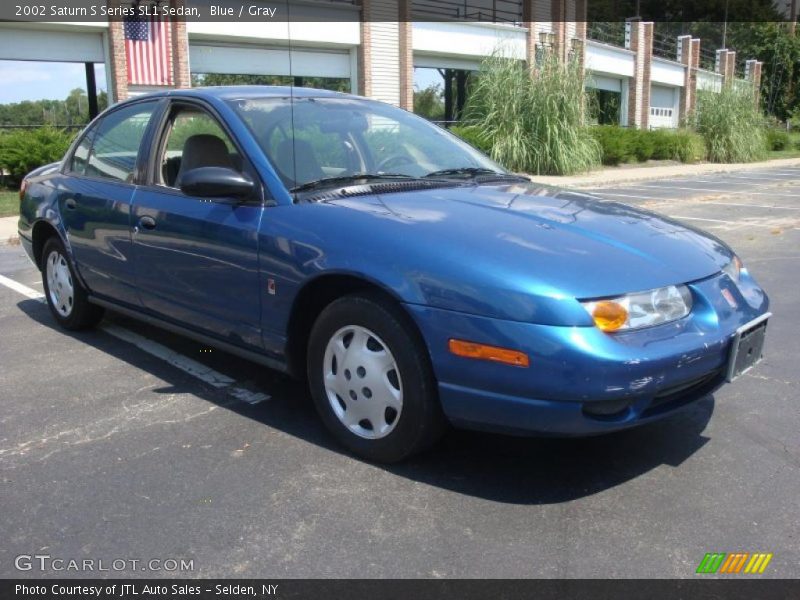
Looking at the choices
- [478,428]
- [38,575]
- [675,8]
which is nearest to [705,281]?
[478,428]

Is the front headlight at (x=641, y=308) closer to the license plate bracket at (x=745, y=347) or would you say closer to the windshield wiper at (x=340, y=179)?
the license plate bracket at (x=745, y=347)

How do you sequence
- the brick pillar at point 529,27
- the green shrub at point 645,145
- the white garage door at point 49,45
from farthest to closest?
the brick pillar at point 529,27, the green shrub at point 645,145, the white garage door at point 49,45

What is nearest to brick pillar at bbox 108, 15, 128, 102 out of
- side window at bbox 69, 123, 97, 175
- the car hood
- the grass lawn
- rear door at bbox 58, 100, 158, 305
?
the grass lawn

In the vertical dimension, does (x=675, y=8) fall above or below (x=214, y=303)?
above

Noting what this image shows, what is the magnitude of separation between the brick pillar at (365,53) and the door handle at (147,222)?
2177cm

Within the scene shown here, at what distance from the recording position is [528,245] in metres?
3.19

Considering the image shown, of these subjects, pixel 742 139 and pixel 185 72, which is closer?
pixel 185 72

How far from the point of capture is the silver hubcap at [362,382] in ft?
10.9

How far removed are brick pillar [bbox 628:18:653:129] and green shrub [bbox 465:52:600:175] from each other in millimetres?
18736

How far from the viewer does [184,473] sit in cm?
343

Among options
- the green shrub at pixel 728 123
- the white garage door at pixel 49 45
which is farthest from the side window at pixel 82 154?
the green shrub at pixel 728 123

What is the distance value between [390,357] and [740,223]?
32.6ft

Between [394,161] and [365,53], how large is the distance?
2236cm
